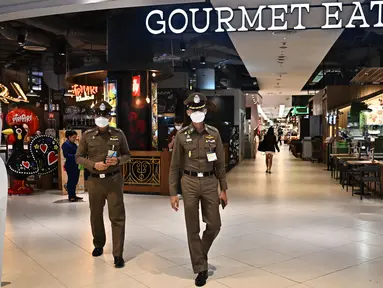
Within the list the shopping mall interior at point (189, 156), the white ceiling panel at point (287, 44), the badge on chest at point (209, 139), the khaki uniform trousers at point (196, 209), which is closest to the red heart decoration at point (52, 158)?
the shopping mall interior at point (189, 156)

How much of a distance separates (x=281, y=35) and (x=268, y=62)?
387 cm

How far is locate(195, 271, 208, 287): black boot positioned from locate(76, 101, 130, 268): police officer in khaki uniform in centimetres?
98

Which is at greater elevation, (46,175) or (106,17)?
(106,17)

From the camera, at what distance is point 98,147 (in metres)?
5.02

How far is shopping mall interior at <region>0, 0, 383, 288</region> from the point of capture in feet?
15.8

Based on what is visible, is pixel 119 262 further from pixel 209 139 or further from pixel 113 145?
pixel 209 139

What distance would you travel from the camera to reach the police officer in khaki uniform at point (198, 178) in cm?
433

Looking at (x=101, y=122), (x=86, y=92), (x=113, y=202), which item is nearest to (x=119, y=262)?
(x=113, y=202)

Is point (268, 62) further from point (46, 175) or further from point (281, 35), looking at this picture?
point (46, 175)

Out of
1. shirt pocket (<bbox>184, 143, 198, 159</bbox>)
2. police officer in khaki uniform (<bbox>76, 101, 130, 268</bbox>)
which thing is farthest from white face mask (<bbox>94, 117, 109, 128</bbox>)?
shirt pocket (<bbox>184, 143, 198, 159</bbox>)

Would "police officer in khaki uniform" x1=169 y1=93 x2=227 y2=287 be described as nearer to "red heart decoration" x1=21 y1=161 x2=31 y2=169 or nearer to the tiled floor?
the tiled floor

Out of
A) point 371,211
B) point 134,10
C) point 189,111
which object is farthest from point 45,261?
point 134,10

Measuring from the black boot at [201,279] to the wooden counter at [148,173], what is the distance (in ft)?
17.9

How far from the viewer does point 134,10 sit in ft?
33.7
